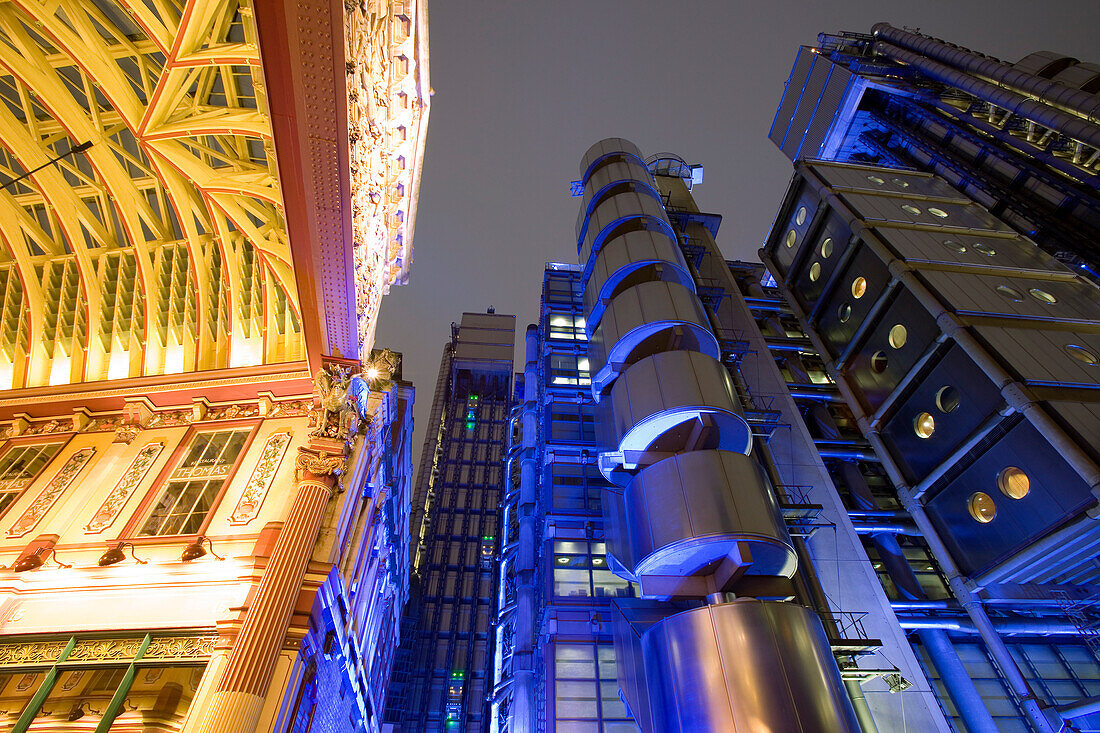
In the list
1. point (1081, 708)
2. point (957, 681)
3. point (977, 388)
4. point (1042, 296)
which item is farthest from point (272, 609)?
point (1042, 296)

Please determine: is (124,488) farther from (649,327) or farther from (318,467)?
(649,327)

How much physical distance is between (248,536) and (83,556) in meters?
3.68

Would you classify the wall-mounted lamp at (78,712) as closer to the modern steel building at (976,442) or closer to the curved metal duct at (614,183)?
the modern steel building at (976,442)

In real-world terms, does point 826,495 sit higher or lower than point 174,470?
higher

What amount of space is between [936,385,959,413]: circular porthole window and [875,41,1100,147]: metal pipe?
1456 cm

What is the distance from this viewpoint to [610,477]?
47.2 feet

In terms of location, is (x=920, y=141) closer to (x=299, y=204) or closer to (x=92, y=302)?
(x=299, y=204)

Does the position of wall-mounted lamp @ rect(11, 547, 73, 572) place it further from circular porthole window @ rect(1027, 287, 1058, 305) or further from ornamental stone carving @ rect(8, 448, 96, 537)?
circular porthole window @ rect(1027, 287, 1058, 305)

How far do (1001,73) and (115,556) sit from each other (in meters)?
39.9

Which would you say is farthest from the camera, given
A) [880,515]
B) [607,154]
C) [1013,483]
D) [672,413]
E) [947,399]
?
[607,154]

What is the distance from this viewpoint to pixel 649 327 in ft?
49.4

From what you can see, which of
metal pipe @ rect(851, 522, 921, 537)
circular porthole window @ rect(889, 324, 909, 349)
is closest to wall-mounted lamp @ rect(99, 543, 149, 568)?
metal pipe @ rect(851, 522, 921, 537)

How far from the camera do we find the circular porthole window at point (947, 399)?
1441 centimetres

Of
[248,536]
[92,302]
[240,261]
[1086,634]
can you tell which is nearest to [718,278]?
[1086,634]
